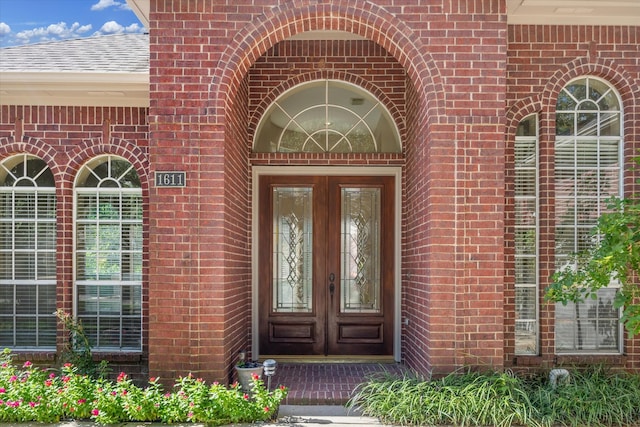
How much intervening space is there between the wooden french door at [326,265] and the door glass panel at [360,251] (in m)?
0.01

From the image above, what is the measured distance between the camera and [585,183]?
5758 mm

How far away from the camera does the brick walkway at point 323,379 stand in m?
5.00

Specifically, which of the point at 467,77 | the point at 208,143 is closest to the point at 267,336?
the point at 208,143

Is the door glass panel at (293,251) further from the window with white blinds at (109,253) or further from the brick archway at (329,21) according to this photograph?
the brick archway at (329,21)

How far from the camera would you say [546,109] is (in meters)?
5.62

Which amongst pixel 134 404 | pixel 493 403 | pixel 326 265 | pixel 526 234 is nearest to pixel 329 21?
pixel 326 265

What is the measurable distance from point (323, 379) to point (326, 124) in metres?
3.27

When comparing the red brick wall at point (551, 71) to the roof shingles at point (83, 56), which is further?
the roof shingles at point (83, 56)

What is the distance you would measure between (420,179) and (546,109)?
1757 mm

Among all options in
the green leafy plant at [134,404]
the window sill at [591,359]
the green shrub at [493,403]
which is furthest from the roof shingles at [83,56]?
the window sill at [591,359]

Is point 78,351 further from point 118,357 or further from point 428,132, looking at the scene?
point 428,132

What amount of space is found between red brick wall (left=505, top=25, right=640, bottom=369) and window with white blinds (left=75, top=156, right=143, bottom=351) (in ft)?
15.4

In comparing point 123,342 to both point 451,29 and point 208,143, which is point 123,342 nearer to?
point 208,143

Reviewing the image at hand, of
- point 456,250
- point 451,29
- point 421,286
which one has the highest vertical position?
point 451,29
